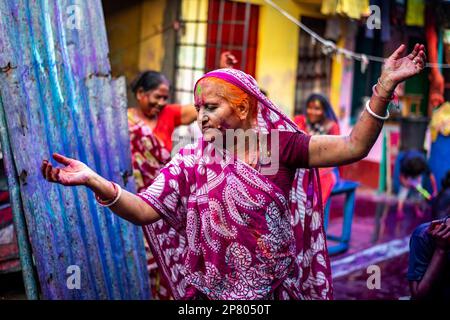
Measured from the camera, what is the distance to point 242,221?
3189 millimetres

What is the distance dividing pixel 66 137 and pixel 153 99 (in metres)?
2.01

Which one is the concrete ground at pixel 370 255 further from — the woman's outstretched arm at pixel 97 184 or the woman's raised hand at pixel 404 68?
the woman's raised hand at pixel 404 68

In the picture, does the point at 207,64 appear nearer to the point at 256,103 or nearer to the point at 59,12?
the point at 59,12

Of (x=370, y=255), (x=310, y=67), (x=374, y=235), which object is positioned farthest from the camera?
(x=310, y=67)

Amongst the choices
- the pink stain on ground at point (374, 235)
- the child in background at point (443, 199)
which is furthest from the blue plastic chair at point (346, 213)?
the child in background at point (443, 199)

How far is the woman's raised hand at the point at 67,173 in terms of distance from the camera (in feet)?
9.39

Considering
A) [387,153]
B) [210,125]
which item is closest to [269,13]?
[387,153]

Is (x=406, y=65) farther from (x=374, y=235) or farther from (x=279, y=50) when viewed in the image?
(x=279, y=50)

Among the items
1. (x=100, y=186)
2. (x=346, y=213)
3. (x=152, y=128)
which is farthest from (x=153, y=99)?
(x=100, y=186)

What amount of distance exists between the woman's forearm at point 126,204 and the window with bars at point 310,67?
7995mm

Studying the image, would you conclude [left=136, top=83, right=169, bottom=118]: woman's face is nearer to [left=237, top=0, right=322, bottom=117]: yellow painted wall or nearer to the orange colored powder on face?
the orange colored powder on face

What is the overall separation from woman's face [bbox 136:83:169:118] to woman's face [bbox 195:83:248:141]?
2992 mm

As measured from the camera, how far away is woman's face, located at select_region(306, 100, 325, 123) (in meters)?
7.60

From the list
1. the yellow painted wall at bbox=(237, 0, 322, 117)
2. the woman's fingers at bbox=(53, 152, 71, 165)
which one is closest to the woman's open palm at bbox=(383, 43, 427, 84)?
the woman's fingers at bbox=(53, 152, 71, 165)
